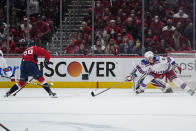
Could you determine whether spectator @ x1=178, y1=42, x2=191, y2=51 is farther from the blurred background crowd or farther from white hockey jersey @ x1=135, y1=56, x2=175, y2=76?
white hockey jersey @ x1=135, y1=56, x2=175, y2=76

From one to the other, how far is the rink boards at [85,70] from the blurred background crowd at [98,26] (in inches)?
7.4

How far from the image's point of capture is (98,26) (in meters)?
11.7

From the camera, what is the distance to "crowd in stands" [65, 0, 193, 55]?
440 inches

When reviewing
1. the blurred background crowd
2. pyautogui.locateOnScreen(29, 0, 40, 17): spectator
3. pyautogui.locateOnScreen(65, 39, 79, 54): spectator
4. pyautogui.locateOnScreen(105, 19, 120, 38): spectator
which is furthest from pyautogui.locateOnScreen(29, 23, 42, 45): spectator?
pyautogui.locateOnScreen(105, 19, 120, 38): spectator

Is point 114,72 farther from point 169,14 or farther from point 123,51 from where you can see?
point 169,14

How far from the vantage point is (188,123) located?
4.75 m

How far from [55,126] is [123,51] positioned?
6628 millimetres

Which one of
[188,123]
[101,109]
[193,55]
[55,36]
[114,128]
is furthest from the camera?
[55,36]

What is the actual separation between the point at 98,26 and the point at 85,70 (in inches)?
53.8

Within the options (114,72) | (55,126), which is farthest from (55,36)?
(55,126)

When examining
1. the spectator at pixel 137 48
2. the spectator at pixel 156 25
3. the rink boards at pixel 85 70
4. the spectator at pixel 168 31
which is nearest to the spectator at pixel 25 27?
the rink boards at pixel 85 70

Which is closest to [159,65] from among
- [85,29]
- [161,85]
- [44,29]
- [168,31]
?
[161,85]

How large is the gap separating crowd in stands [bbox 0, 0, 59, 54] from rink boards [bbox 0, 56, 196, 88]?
563 mm

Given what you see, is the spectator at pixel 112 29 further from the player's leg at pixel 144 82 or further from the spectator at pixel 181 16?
the player's leg at pixel 144 82
